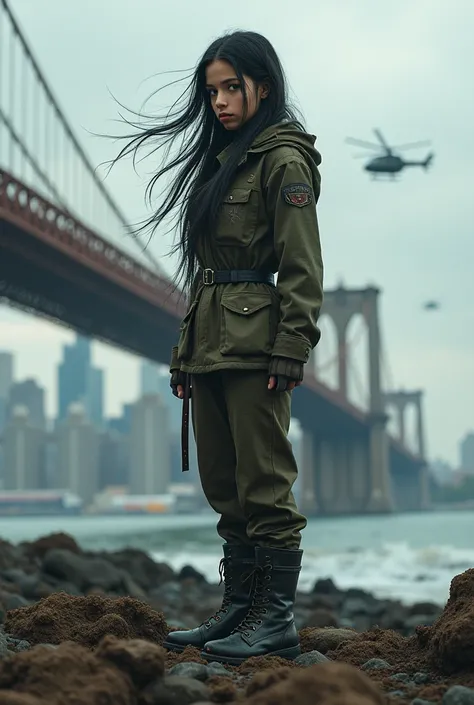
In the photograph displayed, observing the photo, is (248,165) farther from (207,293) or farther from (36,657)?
(36,657)

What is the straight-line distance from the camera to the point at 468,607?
243 cm

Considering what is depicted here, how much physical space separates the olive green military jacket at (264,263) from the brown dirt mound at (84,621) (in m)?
0.59

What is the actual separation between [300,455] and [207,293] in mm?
35194

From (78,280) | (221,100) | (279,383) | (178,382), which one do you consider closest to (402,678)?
(279,383)

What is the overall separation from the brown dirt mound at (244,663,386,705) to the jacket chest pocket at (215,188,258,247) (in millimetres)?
1236

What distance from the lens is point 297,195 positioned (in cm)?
263

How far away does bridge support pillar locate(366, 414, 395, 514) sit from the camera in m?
34.2

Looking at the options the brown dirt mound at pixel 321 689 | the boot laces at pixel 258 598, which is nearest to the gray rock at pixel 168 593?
the boot laces at pixel 258 598

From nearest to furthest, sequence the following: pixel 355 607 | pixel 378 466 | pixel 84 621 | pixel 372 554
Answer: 1. pixel 84 621
2. pixel 355 607
3. pixel 372 554
4. pixel 378 466

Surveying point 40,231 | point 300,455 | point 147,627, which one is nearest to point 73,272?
point 40,231

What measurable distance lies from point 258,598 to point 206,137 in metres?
1.11

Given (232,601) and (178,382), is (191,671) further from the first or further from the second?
(178,382)

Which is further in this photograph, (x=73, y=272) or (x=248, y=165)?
(x=73, y=272)

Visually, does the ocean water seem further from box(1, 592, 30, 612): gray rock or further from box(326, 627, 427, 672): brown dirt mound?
box(326, 627, 427, 672): brown dirt mound
